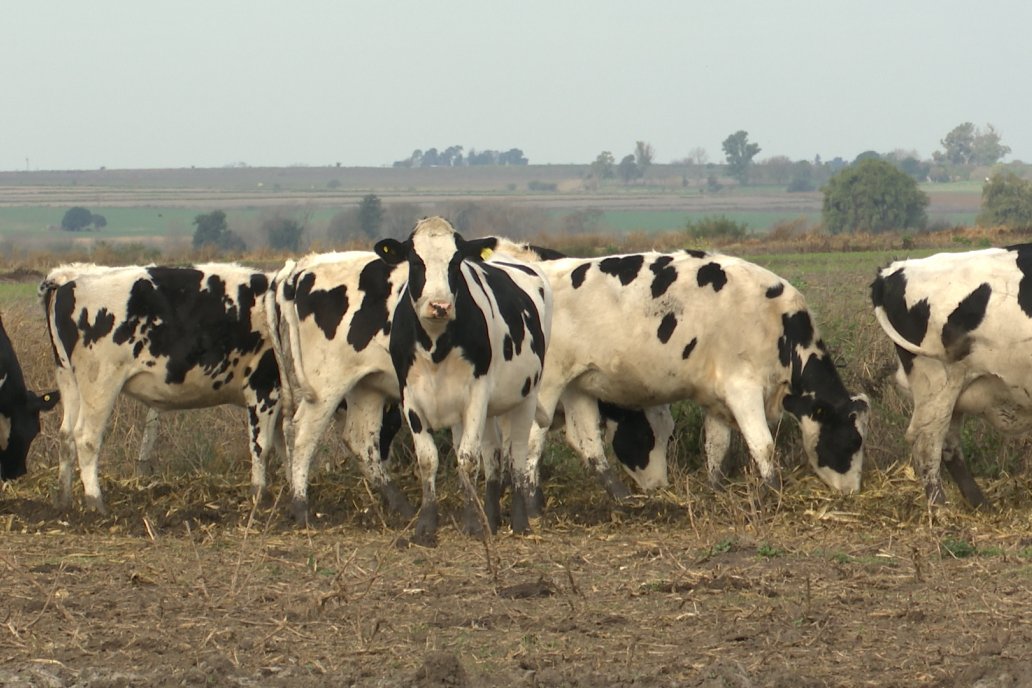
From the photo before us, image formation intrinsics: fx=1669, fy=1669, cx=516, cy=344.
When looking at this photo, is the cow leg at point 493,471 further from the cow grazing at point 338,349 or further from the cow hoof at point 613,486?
the cow hoof at point 613,486

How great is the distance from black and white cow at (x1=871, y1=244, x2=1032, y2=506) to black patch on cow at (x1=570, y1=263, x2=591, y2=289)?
2.59 m

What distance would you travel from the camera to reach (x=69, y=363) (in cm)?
1404

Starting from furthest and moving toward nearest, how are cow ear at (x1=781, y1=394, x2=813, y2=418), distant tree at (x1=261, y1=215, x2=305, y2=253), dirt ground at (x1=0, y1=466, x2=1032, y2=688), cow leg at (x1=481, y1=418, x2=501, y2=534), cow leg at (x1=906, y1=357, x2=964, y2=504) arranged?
Answer: distant tree at (x1=261, y1=215, x2=305, y2=253)
cow ear at (x1=781, y1=394, x2=813, y2=418)
cow leg at (x1=906, y1=357, x2=964, y2=504)
cow leg at (x1=481, y1=418, x2=501, y2=534)
dirt ground at (x1=0, y1=466, x2=1032, y2=688)

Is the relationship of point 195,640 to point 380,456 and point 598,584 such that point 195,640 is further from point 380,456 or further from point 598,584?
point 380,456

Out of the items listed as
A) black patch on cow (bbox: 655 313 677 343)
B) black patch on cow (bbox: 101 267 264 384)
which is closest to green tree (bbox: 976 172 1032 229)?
black patch on cow (bbox: 655 313 677 343)

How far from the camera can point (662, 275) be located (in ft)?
47.2

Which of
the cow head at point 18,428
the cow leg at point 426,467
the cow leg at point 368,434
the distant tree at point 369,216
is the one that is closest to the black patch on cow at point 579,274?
the cow leg at point 368,434

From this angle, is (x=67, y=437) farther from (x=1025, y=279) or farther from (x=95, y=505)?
(x=1025, y=279)

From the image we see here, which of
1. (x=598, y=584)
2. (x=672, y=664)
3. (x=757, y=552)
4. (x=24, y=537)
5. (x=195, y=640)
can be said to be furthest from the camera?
(x=24, y=537)

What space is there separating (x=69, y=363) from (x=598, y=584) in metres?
6.17

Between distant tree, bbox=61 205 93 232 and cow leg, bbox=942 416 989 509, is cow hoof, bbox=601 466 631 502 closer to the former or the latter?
cow leg, bbox=942 416 989 509

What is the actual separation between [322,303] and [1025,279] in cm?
556

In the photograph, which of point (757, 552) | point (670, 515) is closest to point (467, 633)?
point (757, 552)

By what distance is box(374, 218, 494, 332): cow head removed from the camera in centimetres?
1160
